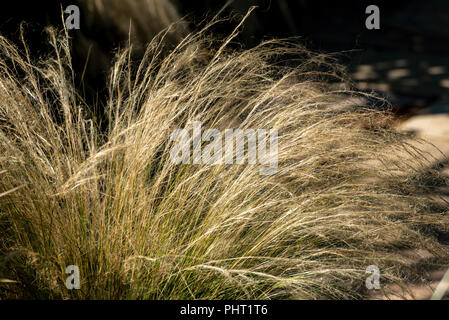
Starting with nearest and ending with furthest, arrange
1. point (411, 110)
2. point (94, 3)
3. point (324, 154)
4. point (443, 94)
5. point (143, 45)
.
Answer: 1. point (324, 154)
2. point (94, 3)
3. point (143, 45)
4. point (411, 110)
5. point (443, 94)

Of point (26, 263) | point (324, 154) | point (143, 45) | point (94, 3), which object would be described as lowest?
point (26, 263)

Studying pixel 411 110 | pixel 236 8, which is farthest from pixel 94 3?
pixel 411 110

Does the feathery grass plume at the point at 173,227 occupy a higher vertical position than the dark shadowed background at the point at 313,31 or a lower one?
lower

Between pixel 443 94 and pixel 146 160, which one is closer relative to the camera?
pixel 146 160

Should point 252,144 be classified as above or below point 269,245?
above

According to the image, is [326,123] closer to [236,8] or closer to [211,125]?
[211,125]

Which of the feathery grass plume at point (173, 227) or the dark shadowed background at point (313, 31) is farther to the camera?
the dark shadowed background at point (313, 31)

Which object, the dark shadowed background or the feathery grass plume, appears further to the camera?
the dark shadowed background

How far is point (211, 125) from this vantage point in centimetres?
239

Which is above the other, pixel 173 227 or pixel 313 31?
pixel 313 31

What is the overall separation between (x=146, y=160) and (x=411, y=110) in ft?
7.16

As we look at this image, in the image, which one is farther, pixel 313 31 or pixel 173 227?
pixel 313 31

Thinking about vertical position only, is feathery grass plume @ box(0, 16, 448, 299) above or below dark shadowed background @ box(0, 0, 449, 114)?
below
